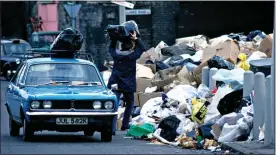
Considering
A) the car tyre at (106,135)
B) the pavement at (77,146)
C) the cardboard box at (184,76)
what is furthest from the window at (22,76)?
the cardboard box at (184,76)

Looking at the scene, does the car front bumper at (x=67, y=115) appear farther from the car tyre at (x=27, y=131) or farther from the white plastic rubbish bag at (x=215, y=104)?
the white plastic rubbish bag at (x=215, y=104)

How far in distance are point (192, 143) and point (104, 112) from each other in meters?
1.44

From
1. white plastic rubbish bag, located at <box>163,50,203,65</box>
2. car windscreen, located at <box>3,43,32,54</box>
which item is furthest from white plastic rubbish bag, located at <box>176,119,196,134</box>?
car windscreen, located at <box>3,43,32,54</box>

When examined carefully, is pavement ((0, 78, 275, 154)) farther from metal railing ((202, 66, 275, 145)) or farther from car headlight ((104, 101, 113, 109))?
car headlight ((104, 101, 113, 109))

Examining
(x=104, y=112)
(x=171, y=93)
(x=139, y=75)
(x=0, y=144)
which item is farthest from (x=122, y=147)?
(x=139, y=75)

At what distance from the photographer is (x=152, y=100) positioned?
17.9m

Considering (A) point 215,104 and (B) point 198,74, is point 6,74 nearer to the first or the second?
(B) point 198,74

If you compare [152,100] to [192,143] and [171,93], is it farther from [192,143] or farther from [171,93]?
[192,143]

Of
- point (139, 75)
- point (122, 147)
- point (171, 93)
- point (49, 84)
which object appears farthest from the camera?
point (139, 75)

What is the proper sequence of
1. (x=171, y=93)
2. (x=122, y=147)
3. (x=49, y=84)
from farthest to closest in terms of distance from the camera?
(x=171, y=93)
(x=49, y=84)
(x=122, y=147)

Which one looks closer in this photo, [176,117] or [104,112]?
[104,112]

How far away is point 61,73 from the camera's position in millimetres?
14859

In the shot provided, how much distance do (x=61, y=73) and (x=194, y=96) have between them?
3064 millimetres

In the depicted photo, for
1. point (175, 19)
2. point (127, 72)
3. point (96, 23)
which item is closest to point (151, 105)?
point (127, 72)
